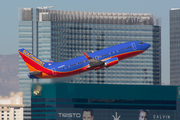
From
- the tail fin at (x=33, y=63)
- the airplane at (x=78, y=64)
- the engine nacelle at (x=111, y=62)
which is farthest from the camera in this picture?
the tail fin at (x=33, y=63)

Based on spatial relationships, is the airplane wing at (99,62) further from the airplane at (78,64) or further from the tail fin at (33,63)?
the tail fin at (33,63)

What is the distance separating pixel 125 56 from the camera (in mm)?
187125

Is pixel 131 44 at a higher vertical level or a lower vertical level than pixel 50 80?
higher

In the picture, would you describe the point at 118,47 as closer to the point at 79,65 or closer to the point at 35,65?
the point at 79,65

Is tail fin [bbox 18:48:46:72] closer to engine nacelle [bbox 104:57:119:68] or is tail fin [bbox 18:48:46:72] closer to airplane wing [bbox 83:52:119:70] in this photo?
airplane wing [bbox 83:52:119:70]

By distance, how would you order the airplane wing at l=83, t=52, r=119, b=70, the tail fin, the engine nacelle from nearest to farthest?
the airplane wing at l=83, t=52, r=119, b=70 → the engine nacelle → the tail fin

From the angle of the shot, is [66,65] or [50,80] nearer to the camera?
[66,65]

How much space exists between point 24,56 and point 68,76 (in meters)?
16.0

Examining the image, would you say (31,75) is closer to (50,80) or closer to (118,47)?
(50,80)

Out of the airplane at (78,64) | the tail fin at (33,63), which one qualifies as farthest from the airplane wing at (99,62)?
the tail fin at (33,63)

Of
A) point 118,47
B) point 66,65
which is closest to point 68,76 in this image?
point 66,65

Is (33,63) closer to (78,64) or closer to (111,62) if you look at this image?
(78,64)

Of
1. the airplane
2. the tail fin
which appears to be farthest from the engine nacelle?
the tail fin

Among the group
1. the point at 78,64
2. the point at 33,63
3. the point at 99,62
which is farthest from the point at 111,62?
the point at 33,63
